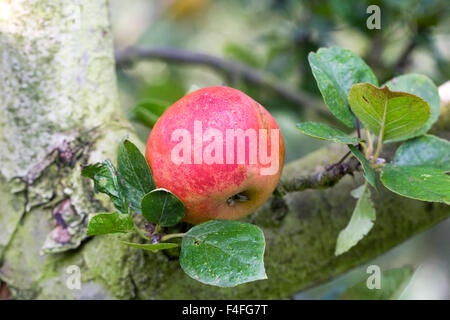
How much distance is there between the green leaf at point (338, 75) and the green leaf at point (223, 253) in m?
0.20

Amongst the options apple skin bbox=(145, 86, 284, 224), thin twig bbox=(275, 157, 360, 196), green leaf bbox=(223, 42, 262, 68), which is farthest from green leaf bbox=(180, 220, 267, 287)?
green leaf bbox=(223, 42, 262, 68)

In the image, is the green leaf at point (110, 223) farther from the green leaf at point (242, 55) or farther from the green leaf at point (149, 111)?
the green leaf at point (242, 55)

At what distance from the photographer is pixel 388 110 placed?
567mm

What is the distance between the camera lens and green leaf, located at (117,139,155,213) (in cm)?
54

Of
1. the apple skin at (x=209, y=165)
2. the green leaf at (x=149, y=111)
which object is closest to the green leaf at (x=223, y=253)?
the apple skin at (x=209, y=165)

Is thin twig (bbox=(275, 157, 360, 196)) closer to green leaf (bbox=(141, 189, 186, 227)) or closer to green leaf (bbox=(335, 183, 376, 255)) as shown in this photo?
green leaf (bbox=(335, 183, 376, 255))

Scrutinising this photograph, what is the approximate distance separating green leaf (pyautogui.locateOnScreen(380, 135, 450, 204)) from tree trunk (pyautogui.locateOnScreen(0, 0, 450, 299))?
124 millimetres

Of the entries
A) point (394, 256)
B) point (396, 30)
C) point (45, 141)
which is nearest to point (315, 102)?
point (396, 30)

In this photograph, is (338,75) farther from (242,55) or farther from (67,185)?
(242,55)

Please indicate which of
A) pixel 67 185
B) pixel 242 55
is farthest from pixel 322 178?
pixel 242 55

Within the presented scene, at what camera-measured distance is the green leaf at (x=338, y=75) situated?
621 millimetres

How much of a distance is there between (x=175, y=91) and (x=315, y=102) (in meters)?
0.50
